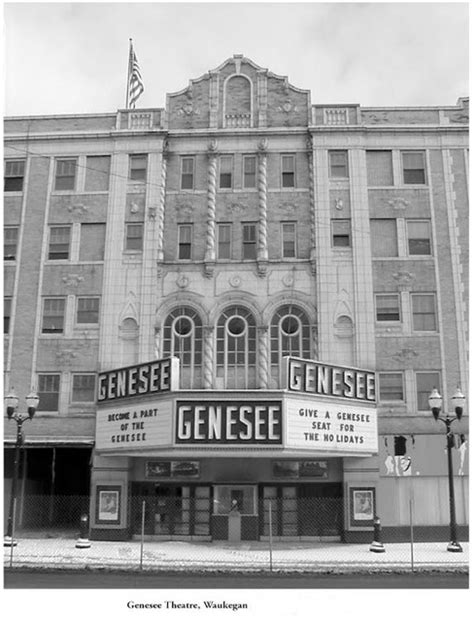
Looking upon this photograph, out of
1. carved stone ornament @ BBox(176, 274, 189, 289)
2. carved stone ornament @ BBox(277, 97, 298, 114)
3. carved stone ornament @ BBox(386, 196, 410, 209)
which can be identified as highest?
carved stone ornament @ BBox(277, 97, 298, 114)

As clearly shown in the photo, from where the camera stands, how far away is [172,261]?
31.9 m

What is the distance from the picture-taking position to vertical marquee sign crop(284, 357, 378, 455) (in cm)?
2648

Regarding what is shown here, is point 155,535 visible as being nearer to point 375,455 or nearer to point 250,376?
point 250,376

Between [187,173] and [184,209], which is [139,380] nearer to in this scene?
[184,209]

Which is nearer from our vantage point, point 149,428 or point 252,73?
point 149,428

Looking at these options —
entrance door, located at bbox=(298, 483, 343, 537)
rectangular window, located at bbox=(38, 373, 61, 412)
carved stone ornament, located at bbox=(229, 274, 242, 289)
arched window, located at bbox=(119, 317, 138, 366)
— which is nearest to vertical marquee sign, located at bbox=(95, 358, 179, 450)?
arched window, located at bbox=(119, 317, 138, 366)

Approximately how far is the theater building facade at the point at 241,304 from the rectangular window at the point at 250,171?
0.28ft

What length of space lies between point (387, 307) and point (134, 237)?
12413mm

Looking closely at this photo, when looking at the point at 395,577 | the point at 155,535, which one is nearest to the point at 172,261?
the point at 155,535

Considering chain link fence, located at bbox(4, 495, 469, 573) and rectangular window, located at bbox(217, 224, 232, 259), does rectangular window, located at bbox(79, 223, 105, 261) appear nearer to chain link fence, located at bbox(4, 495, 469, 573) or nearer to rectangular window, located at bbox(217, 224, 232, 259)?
rectangular window, located at bbox(217, 224, 232, 259)

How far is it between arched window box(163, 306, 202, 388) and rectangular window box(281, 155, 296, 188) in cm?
777

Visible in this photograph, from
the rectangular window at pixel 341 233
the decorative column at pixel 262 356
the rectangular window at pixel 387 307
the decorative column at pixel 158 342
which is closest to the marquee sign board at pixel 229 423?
the decorative column at pixel 262 356

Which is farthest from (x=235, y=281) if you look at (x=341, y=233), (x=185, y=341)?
(x=341, y=233)

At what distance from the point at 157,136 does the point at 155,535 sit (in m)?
18.7
